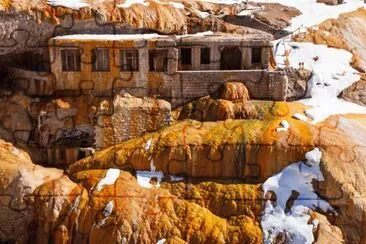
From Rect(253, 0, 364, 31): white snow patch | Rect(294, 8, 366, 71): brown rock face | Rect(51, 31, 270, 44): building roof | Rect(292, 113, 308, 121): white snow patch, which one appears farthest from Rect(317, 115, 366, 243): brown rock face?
Rect(253, 0, 364, 31): white snow patch

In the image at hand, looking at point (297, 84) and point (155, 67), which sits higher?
point (155, 67)

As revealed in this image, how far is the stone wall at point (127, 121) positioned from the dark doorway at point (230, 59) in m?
3.38

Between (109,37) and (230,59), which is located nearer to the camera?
(109,37)

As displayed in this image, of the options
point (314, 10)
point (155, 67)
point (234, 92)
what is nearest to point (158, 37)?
point (155, 67)

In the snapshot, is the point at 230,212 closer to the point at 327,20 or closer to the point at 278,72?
the point at 278,72

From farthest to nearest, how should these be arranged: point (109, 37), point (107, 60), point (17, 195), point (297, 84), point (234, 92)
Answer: point (297, 84)
point (109, 37)
point (107, 60)
point (234, 92)
point (17, 195)

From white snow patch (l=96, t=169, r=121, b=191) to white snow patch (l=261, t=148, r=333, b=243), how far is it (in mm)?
5690

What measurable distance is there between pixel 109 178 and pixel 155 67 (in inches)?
218

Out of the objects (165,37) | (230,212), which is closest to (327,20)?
(165,37)

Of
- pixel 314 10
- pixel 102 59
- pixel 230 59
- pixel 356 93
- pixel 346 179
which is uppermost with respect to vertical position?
pixel 314 10

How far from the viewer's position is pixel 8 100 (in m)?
24.8

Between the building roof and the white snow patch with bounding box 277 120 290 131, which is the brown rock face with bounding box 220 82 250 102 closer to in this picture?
the building roof

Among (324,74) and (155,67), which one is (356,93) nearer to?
(324,74)

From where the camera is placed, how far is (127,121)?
24.1 m
